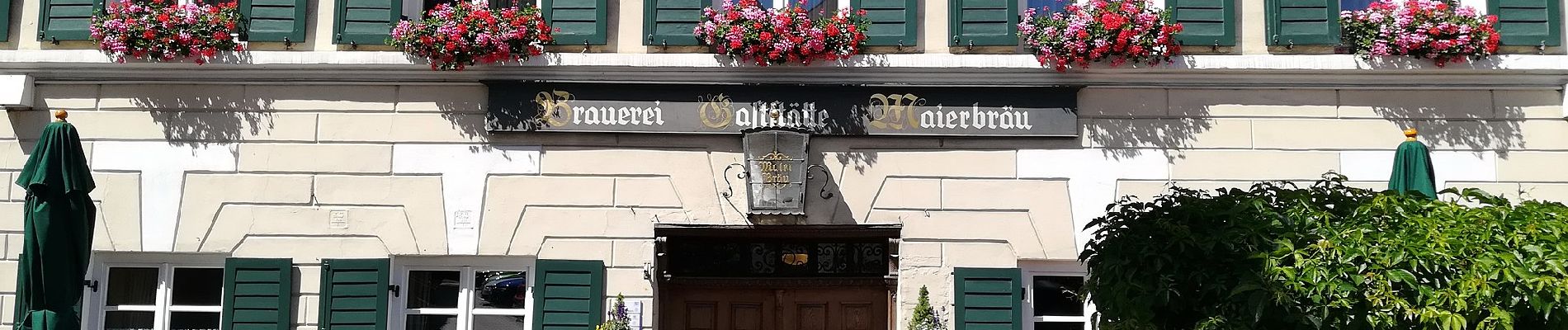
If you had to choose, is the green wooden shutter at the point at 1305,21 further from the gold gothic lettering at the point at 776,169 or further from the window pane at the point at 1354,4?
the gold gothic lettering at the point at 776,169

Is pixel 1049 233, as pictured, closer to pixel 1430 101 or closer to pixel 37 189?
pixel 1430 101

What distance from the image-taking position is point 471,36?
8.12 m

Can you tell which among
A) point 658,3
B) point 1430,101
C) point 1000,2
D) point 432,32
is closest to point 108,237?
point 432,32

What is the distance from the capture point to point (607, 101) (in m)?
8.34

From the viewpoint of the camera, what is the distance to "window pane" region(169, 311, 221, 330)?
848 centimetres

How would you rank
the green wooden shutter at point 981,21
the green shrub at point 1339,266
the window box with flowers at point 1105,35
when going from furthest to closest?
1. the green wooden shutter at point 981,21
2. the window box with flowers at point 1105,35
3. the green shrub at point 1339,266

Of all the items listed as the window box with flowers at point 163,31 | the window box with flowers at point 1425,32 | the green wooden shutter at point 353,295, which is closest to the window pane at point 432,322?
the green wooden shutter at point 353,295

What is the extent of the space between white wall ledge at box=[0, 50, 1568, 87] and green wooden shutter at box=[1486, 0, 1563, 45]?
0.40 feet

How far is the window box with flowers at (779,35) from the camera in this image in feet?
26.7

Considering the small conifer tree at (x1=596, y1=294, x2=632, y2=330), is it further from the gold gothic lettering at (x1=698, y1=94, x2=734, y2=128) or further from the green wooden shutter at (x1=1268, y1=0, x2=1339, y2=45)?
the green wooden shutter at (x1=1268, y1=0, x2=1339, y2=45)

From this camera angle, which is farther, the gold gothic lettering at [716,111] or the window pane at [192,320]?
the window pane at [192,320]

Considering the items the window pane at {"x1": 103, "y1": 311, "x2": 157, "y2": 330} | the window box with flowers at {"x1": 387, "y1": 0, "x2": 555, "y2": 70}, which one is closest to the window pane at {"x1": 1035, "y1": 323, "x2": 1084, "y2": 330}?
the window box with flowers at {"x1": 387, "y1": 0, "x2": 555, "y2": 70}

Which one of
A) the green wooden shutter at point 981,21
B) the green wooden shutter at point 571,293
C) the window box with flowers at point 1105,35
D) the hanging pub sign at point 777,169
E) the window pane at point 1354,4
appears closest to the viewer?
the hanging pub sign at point 777,169

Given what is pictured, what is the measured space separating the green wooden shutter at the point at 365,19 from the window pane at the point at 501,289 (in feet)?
5.66
